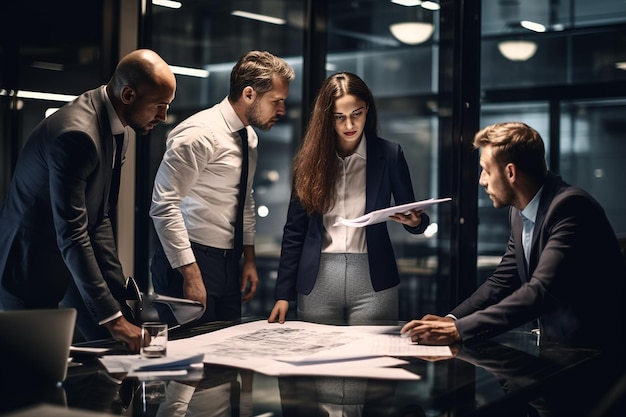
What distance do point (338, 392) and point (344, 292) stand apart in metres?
1.26

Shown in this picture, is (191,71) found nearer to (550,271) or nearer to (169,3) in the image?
(169,3)

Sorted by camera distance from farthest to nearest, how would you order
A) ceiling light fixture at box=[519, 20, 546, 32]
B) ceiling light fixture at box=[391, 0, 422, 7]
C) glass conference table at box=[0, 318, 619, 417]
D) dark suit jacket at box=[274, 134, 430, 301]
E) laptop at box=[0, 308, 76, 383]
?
1. ceiling light fixture at box=[391, 0, 422, 7]
2. ceiling light fixture at box=[519, 20, 546, 32]
3. dark suit jacket at box=[274, 134, 430, 301]
4. laptop at box=[0, 308, 76, 383]
5. glass conference table at box=[0, 318, 619, 417]

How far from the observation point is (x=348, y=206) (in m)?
2.91

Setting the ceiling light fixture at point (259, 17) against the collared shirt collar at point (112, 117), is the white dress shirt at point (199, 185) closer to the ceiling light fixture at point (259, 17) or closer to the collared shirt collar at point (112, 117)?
the collared shirt collar at point (112, 117)

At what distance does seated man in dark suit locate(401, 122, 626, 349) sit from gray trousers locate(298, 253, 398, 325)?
0.47 meters

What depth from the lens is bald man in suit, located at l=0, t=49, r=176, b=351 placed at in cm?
217

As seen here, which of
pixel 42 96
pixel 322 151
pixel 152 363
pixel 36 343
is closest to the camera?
pixel 36 343

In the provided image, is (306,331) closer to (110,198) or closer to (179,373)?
(179,373)

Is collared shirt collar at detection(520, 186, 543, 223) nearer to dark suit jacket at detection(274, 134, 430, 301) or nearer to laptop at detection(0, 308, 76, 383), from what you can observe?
dark suit jacket at detection(274, 134, 430, 301)

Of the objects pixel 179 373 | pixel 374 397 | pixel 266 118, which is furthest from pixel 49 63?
pixel 374 397

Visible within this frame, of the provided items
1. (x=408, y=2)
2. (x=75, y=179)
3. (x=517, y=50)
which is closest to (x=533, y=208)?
(x=75, y=179)

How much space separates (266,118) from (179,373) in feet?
5.09

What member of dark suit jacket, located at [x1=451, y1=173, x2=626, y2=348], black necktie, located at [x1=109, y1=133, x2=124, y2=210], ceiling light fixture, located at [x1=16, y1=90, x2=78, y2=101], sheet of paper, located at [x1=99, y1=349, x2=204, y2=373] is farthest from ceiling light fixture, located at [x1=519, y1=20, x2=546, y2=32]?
sheet of paper, located at [x1=99, y1=349, x2=204, y2=373]

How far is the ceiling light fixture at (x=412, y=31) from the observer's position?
456cm
